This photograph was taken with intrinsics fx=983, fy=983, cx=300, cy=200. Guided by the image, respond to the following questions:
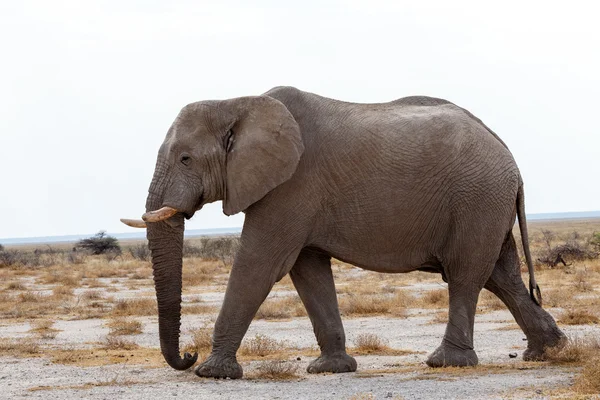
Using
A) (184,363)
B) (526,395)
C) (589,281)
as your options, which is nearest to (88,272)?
(589,281)

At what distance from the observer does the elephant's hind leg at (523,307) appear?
1130 centimetres

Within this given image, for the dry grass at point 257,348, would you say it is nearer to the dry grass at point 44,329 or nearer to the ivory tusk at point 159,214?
the ivory tusk at point 159,214

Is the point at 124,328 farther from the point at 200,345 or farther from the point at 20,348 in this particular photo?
the point at 200,345

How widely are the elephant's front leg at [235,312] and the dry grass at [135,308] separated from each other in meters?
10.1

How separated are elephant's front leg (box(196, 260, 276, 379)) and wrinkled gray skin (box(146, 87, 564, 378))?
1 centimetres

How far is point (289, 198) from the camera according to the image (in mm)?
10328

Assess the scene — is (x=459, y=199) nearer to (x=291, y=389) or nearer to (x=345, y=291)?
(x=291, y=389)

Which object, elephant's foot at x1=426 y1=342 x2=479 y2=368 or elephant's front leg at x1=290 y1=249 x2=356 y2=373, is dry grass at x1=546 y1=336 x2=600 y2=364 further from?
elephant's front leg at x1=290 y1=249 x2=356 y2=373

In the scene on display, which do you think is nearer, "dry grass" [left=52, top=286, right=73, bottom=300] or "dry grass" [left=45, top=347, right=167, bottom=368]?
"dry grass" [left=45, top=347, right=167, bottom=368]

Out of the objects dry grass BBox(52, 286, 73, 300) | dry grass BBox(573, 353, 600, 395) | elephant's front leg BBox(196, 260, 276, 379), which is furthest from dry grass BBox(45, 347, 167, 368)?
dry grass BBox(52, 286, 73, 300)

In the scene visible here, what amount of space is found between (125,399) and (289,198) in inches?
107

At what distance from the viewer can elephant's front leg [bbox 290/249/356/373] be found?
10945 mm

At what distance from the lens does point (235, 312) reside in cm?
1022

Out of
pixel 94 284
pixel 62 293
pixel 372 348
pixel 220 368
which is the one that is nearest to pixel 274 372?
pixel 220 368
